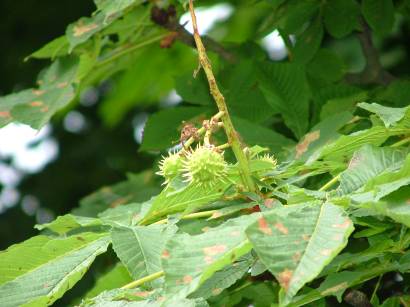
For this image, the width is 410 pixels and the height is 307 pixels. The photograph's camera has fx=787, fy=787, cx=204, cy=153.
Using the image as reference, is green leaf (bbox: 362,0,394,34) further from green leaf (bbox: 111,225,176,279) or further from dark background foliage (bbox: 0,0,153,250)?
dark background foliage (bbox: 0,0,153,250)

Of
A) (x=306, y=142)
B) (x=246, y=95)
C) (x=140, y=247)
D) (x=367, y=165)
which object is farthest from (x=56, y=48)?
(x=367, y=165)

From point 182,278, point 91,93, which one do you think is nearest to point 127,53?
point 182,278

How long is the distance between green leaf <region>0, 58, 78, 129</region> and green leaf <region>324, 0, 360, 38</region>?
701 mm

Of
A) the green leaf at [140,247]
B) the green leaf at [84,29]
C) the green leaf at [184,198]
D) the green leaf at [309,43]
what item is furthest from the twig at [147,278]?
the green leaf at [309,43]

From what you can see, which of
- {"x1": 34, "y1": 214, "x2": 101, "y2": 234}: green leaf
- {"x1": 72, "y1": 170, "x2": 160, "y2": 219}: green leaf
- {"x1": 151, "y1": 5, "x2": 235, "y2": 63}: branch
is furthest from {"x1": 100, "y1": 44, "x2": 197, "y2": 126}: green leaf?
{"x1": 34, "y1": 214, "x2": 101, "y2": 234}: green leaf

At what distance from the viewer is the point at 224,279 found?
1320 mm

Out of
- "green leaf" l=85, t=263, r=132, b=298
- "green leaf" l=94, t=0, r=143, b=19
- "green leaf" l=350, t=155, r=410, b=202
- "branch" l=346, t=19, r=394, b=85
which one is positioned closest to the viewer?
"green leaf" l=350, t=155, r=410, b=202

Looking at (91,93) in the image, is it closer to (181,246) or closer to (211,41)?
(211,41)

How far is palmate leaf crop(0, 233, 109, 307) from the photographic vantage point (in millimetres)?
1302

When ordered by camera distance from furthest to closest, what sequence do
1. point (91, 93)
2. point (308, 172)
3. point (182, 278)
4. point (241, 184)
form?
point (91, 93) < point (308, 172) < point (241, 184) < point (182, 278)

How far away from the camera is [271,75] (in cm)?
211

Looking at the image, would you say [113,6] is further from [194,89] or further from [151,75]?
[151,75]

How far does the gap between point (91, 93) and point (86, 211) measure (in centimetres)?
210

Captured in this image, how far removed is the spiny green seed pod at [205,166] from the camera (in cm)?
127
